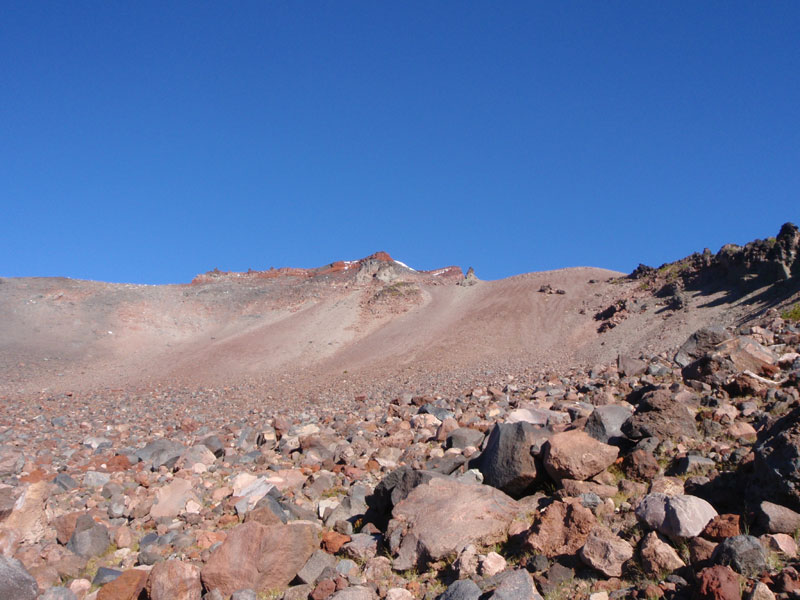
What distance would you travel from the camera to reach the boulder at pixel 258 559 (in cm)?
480

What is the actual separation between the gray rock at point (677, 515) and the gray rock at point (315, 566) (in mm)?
2659

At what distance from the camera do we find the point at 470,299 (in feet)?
123

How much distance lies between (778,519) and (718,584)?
101cm

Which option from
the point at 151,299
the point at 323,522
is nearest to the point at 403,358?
the point at 323,522

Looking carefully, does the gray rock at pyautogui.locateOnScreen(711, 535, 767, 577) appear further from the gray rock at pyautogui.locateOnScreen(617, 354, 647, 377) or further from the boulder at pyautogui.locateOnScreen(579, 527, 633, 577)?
the gray rock at pyautogui.locateOnScreen(617, 354, 647, 377)

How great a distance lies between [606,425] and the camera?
6.35 meters

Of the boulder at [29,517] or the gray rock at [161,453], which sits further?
the gray rock at [161,453]

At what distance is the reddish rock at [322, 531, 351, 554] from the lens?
5.33 metres

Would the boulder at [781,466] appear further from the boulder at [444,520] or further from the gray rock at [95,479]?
the gray rock at [95,479]

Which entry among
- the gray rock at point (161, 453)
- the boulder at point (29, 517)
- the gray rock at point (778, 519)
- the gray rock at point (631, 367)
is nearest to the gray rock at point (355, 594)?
the gray rock at point (778, 519)

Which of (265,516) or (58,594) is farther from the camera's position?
(265,516)

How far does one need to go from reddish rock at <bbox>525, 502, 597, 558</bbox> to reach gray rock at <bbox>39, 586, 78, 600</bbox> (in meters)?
3.97

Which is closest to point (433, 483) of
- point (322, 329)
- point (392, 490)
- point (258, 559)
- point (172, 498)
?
point (392, 490)

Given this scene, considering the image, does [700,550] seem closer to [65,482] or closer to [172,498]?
[172,498]
